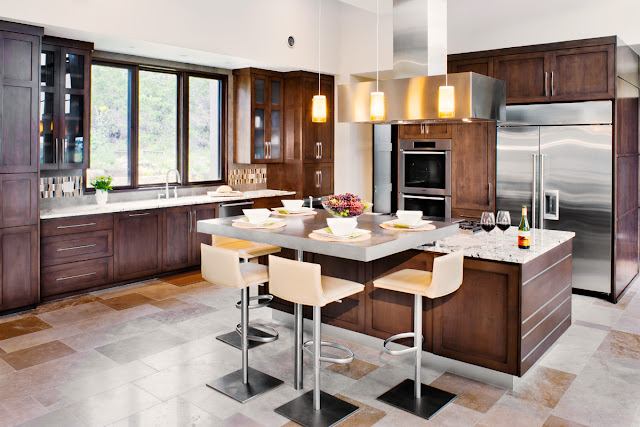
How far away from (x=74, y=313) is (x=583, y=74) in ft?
18.1

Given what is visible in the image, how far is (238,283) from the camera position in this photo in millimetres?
3205

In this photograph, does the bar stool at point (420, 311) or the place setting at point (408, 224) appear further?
the place setting at point (408, 224)

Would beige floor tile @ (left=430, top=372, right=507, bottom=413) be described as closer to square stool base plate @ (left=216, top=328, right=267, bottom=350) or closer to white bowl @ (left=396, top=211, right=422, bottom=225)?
white bowl @ (left=396, top=211, right=422, bottom=225)

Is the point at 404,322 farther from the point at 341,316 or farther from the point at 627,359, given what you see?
the point at 627,359

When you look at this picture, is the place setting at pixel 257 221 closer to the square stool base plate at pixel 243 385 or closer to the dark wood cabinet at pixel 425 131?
the square stool base plate at pixel 243 385

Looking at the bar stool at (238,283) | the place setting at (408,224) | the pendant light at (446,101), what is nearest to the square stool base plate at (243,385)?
the bar stool at (238,283)


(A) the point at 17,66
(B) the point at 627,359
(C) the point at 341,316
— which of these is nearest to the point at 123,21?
(A) the point at 17,66

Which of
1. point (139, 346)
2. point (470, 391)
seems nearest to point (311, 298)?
point (470, 391)

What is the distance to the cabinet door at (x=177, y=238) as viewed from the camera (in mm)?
6130

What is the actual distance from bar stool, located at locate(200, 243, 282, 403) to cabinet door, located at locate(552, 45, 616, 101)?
12.8 ft

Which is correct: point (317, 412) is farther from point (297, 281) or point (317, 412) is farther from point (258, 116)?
point (258, 116)

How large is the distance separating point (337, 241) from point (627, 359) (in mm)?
2524

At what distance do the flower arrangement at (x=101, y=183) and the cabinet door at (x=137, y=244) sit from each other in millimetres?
378

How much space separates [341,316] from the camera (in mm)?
4133
